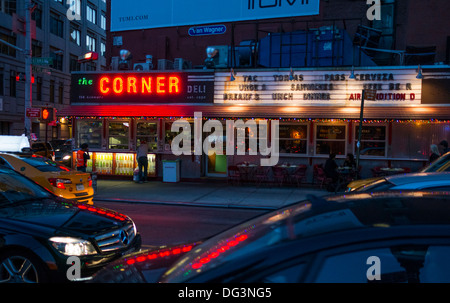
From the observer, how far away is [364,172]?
Answer: 16469 millimetres

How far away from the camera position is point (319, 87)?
16.2 m

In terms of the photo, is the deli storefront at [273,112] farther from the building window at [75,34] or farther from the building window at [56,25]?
the building window at [75,34]

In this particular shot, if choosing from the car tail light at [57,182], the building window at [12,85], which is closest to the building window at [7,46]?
the building window at [12,85]

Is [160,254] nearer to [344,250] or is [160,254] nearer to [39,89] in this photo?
[344,250]

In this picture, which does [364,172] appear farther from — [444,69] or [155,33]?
[155,33]

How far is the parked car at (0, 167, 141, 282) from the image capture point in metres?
4.71

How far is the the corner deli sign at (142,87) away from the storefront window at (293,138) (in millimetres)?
3352

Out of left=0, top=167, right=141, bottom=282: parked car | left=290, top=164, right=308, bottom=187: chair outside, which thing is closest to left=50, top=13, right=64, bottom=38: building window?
left=290, top=164, right=308, bottom=187: chair outside

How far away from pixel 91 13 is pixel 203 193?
38.5 metres

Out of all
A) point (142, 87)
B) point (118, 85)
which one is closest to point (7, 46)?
point (118, 85)

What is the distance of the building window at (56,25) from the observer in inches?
1689
